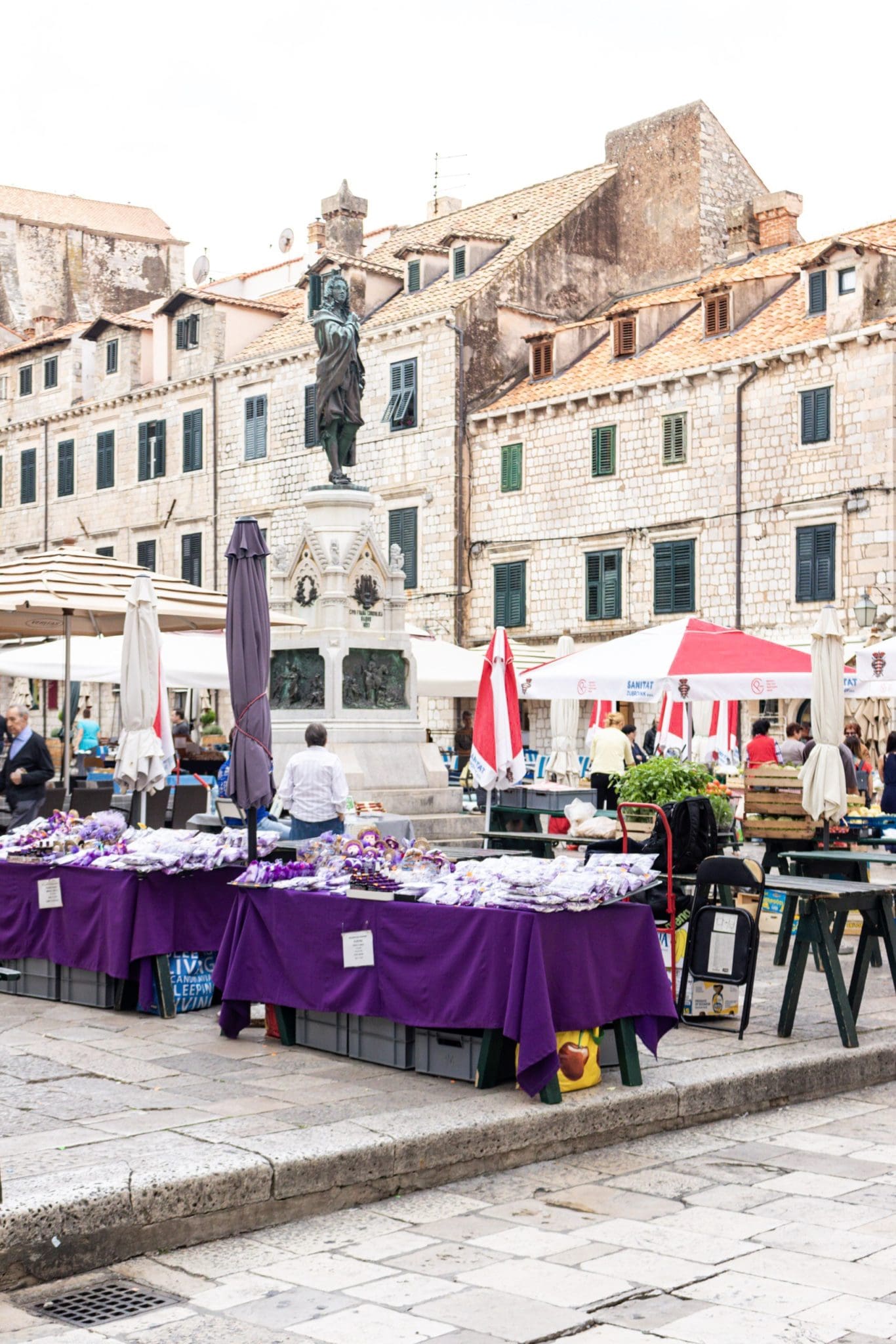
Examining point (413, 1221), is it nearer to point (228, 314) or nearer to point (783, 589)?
point (783, 589)

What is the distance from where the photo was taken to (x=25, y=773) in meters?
13.4

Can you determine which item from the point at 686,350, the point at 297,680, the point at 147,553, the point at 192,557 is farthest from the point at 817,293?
the point at 147,553

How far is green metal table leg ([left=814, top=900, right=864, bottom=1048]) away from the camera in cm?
786

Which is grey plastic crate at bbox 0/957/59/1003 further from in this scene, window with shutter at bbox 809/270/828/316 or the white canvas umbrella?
window with shutter at bbox 809/270/828/316

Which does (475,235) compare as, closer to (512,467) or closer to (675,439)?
(512,467)

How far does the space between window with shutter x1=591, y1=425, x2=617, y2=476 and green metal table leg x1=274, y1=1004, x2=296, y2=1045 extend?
2337 centimetres

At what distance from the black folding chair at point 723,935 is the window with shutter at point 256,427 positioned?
29296 millimetres

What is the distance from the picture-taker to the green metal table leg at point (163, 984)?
26.7ft

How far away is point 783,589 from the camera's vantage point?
27.0 metres

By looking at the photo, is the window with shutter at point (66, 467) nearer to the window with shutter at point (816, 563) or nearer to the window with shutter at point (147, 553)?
the window with shutter at point (147, 553)

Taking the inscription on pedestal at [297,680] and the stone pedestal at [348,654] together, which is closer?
the stone pedestal at [348,654]

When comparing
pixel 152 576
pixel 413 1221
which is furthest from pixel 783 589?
pixel 413 1221

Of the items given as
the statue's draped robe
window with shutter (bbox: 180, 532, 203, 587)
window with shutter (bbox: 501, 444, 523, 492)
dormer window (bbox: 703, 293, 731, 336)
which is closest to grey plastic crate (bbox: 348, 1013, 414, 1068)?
the statue's draped robe

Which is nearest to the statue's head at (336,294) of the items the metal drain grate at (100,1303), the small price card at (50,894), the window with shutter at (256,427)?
the small price card at (50,894)
